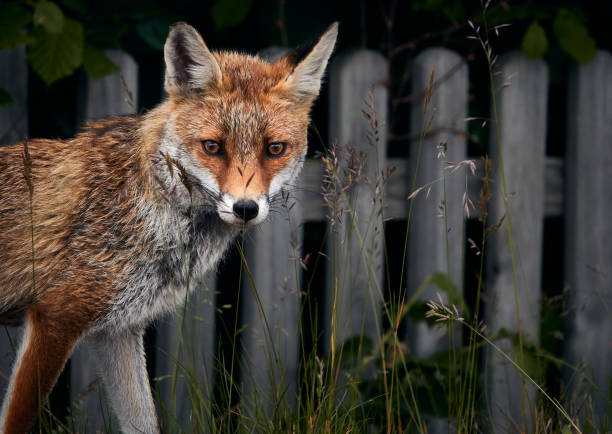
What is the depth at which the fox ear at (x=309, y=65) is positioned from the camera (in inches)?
128

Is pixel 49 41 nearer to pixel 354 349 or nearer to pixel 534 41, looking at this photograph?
Answer: pixel 354 349

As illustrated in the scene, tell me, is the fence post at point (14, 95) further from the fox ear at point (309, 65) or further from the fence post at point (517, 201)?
the fence post at point (517, 201)

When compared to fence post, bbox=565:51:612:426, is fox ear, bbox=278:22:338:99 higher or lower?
higher

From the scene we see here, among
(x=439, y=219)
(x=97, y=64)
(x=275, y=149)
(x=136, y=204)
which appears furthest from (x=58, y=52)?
(x=439, y=219)

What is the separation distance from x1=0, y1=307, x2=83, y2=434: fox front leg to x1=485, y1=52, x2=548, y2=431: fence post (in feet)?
9.17

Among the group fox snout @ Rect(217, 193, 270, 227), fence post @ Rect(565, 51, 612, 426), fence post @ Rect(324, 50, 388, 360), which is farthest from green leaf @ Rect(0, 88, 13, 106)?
fence post @ Rect(565, 51, 612, 426)

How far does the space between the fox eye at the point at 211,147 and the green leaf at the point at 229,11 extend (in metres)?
1.19

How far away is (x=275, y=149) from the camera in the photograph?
3.27m

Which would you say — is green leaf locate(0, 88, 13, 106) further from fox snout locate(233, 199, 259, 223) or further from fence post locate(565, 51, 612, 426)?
fence post locate(565, 51, 612, 426)

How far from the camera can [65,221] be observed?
10.9 feet

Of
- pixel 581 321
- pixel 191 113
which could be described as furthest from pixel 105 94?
pixel 581 321

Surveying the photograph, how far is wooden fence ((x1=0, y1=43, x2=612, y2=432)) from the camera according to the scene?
4164 millimetres

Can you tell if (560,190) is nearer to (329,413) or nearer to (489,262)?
(489,262)

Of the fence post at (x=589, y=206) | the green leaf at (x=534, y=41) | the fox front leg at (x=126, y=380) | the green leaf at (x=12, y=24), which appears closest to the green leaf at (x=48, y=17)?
the green leaf at (x=12, y=24)
